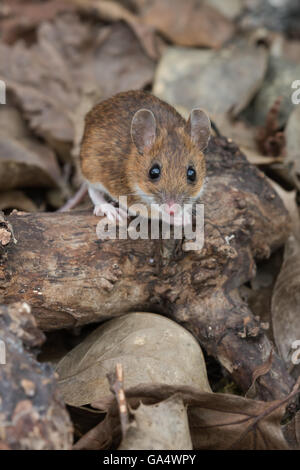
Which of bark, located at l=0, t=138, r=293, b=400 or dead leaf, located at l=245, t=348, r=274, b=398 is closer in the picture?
dead leaf, located at l=245, t=348, r=274, b=398

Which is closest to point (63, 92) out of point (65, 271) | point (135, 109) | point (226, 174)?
point (135, 109)

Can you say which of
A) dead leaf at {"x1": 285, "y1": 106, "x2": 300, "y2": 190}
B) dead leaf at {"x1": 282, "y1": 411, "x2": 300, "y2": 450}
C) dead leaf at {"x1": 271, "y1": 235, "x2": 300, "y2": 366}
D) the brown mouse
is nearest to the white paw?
the brown mouse

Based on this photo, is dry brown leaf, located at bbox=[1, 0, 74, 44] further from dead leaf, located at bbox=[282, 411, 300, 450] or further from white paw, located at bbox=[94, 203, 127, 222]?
dead leaf, located at bbox=[282, 411, 300, 450]

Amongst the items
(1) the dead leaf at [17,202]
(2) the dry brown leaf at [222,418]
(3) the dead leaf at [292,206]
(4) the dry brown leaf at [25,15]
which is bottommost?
(2) the dry brown leaf at [222,418]

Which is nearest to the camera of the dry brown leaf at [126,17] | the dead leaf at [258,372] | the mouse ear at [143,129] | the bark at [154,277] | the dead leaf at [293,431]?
the dead leaf at [293,431]

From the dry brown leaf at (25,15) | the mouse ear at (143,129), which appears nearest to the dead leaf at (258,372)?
the mouse ear at (143,129)

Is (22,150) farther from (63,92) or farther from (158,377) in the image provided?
(158,377)

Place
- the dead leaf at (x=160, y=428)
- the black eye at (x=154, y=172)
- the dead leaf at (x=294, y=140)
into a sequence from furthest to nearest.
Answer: the dead leaf at (x=294, y=140) < the black eye at (x=154, y=172) < the dead leaf at (x=160, y=428)

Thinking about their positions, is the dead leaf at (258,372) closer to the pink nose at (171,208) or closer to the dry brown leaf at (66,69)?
the pink nose at (171,208)

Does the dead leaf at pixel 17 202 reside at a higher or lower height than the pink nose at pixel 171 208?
lower
